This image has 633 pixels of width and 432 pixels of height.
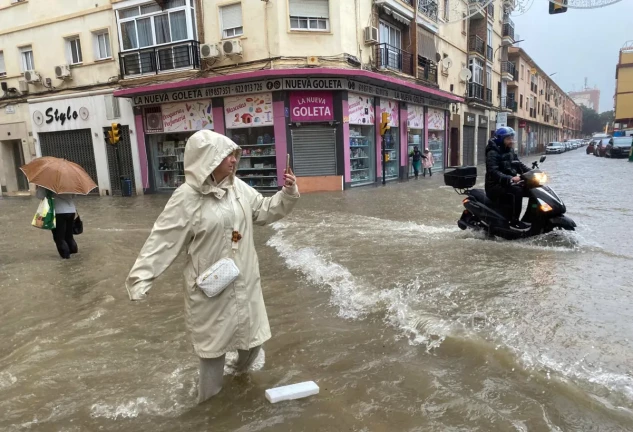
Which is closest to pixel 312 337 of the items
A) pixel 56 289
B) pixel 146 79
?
pixel 56 289

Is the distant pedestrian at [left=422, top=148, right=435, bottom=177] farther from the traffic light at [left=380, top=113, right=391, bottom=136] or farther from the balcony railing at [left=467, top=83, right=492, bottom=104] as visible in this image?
the balcony railing at [left=467, top=83, right=492, bottom=104]

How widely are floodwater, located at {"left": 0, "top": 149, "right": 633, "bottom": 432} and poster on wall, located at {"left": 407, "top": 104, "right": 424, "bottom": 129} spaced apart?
15118 millimetres

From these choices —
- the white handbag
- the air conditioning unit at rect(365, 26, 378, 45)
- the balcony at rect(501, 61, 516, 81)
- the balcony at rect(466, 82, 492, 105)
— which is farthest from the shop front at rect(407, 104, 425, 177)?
the white handbag

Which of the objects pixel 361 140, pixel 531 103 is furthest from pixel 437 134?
pixel 531 103

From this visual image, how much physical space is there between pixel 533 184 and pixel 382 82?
12.4 meters

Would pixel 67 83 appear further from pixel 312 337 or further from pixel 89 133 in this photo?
pixel 312 337

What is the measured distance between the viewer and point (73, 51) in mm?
20391

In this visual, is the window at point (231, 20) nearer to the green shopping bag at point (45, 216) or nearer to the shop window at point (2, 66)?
the green shopping bag at point (45, 216)

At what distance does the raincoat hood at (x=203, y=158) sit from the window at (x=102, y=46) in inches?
770

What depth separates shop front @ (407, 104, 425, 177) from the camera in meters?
22.2

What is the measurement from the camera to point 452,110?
90.4ft

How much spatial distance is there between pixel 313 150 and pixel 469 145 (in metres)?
18.0

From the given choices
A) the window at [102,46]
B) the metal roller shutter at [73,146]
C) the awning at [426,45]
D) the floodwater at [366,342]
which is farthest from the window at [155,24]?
the floodwater at [366,342]

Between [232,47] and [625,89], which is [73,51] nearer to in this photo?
[232,47]
